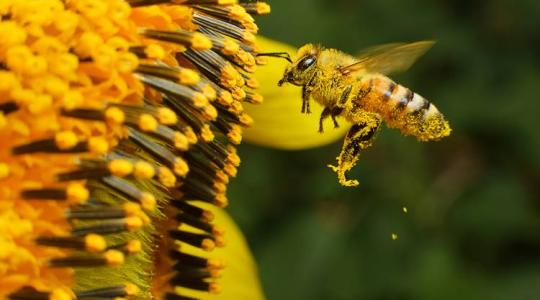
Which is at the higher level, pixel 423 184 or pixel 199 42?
pixel 423 184

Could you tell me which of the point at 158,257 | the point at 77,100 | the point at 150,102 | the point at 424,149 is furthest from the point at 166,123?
the point at 424,149

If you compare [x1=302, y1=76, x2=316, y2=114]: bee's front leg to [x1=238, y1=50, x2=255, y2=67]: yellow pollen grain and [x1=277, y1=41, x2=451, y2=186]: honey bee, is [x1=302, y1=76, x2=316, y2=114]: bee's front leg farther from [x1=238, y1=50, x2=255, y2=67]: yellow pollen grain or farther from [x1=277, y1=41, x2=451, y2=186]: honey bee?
[x1=238, y1=50, x2=255, y2=67]: yellow pollen grain

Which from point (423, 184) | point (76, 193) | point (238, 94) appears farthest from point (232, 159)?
point (423, 184)

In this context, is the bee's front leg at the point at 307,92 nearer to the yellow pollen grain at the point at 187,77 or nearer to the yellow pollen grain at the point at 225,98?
the yellow pollen grain at the point at 225,98

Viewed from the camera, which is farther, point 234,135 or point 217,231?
point 217,231

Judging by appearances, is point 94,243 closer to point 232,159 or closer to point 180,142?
point 180,142

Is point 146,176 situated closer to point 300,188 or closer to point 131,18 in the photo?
point 131,18

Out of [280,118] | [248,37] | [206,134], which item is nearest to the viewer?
[206,134]

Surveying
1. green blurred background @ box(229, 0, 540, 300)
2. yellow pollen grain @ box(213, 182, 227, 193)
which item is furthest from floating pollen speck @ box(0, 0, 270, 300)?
green blurred background @ box(229, 0, 540, 300)
